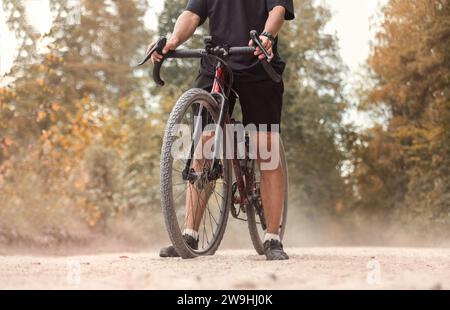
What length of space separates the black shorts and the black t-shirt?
47mm

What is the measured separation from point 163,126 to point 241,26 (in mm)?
9507

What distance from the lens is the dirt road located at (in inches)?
118

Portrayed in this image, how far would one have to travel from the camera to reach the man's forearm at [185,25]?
458cm

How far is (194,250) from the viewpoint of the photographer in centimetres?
434

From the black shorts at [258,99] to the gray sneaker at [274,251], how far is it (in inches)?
26.7

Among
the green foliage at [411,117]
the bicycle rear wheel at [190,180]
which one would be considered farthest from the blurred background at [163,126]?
the bicycle rear wheel at [190,180]

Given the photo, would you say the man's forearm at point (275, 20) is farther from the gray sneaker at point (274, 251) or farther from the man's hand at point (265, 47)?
the gray sneaker at point (274, 251)

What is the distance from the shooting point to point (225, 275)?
3.40m

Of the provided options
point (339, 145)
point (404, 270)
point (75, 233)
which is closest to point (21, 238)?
point (75, 233)

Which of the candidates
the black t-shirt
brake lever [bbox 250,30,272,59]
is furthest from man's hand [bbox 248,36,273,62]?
the black t-shirt

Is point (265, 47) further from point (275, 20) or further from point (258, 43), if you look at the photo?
point (275, 20)

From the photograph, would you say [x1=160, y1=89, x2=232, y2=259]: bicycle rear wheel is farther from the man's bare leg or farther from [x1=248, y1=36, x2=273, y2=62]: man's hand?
[x1=248, y1=36, x2=273, y2=62]: man's hand

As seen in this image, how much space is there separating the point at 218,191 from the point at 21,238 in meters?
5.89

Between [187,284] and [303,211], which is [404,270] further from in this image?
[303,211]
